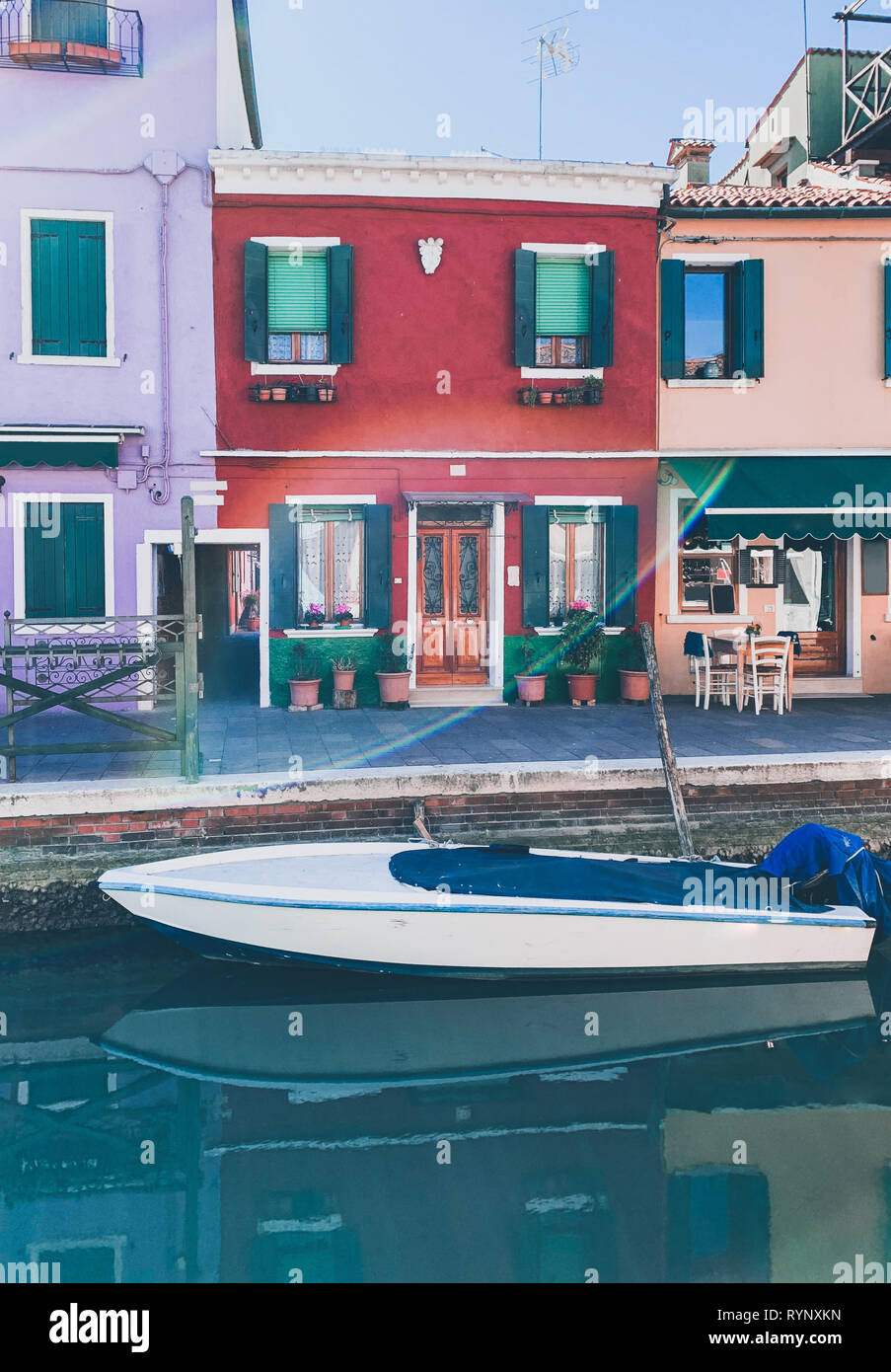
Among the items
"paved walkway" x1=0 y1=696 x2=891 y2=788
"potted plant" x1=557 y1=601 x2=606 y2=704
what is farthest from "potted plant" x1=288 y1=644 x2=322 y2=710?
"potted plant" x1=557 y1=601 x2=606 y2=704

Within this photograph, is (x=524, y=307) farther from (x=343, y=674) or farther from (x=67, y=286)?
(x=67, y=286)

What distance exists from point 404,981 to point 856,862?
3218 millimetres

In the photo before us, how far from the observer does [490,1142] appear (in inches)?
228

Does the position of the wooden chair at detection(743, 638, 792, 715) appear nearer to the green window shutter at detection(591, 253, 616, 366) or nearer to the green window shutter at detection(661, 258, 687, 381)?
the green window shutter at detection(661, 258, 687, 381)

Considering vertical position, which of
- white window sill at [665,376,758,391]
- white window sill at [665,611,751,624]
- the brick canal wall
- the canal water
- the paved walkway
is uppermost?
white window sill at [665,376,758,391]

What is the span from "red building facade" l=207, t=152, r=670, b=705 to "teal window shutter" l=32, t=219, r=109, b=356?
1.35 meters

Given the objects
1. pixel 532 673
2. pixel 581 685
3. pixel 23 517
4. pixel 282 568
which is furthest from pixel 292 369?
pixel 581 685

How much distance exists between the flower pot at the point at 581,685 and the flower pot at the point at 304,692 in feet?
9.77

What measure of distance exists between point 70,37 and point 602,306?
6569 millimetres

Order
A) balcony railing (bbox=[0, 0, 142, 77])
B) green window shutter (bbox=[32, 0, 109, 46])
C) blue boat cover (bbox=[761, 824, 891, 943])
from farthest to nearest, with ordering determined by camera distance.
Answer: green window shutter (bbox=[32, 0, 109, 46]), balcony railing (bbox=[0, 0, 142, 77]), blue boat cover (bbox=[761, 824, 891, 943])

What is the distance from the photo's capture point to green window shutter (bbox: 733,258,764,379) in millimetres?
13078
